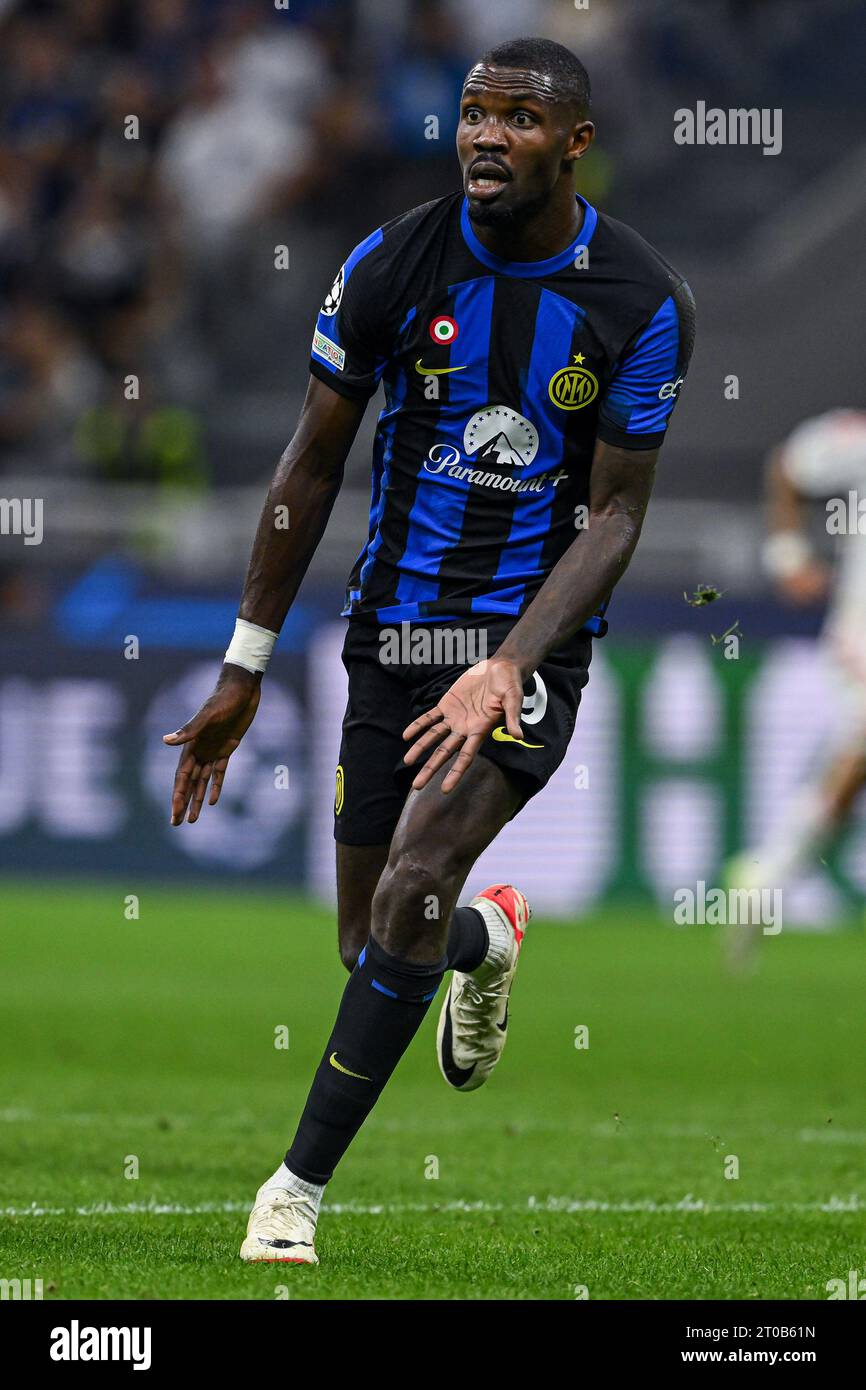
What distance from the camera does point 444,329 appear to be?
15.9 ft

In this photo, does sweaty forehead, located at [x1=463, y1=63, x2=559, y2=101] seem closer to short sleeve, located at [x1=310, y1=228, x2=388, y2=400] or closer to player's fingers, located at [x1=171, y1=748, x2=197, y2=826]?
short sleeve, located at [x1=310, y1=228, x2=388, y2=400]

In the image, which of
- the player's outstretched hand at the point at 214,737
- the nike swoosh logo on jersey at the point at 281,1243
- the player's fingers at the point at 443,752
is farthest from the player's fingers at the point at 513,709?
the nike swoosh logo on jersey at the point at 281,1243

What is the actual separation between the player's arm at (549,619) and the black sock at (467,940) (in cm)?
54

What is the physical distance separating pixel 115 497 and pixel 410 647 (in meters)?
9.41

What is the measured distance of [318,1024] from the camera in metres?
9.16

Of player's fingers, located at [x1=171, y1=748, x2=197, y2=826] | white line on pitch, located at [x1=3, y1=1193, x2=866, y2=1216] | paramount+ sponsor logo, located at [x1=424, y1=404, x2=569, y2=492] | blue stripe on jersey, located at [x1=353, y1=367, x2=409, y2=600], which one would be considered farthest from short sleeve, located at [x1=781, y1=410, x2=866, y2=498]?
player's fingers, located at [x1=171, y1=748, x2=197, y2=826]

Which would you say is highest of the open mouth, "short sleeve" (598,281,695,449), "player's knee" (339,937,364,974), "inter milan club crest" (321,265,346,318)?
the open mouth

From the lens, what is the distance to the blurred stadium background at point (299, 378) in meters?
12.6

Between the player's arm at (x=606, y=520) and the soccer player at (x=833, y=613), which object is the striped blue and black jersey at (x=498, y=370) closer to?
the player's arm at (x=606, y=520)

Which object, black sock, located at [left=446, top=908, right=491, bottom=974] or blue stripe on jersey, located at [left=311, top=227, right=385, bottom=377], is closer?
blue stripe on jersey, located at [left=311, top=227, right=385, bottom=377]

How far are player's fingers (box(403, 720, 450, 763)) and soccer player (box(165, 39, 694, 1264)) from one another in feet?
0.07

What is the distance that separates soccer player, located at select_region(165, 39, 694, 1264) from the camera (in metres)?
4.60

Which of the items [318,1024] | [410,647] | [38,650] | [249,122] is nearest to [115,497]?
[38,650]
